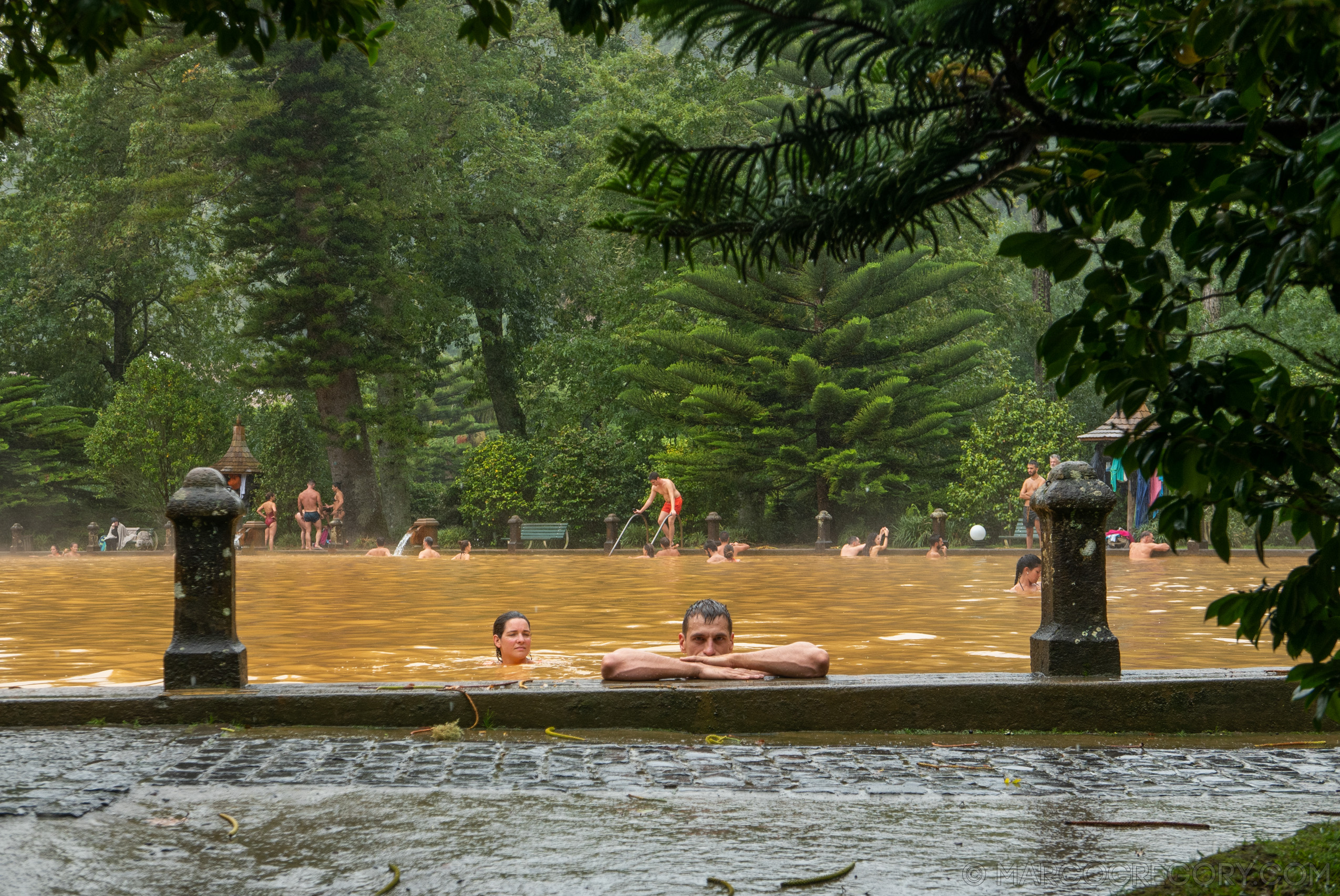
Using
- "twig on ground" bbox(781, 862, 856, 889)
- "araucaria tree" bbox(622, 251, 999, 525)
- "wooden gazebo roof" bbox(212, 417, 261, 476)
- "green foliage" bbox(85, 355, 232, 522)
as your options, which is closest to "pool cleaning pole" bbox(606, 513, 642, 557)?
"araucaria tree" bbox(622, 251, 999, 525)

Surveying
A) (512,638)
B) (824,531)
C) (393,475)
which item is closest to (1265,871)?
(512,638)

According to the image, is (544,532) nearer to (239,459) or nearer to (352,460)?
(352,460)

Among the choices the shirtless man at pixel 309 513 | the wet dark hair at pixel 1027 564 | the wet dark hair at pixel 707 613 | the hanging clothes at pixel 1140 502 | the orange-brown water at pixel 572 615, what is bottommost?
the orange-brown water at pixel 572 615

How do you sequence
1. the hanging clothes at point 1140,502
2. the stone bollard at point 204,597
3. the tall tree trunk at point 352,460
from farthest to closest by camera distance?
the tall tree trunk at point 352,460 → the hanging clothes at point 1140,502 → the stone bollard at point 204,597

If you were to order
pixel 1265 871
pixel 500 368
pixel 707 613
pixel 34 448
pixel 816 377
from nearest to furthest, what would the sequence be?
pixel 1265 871, pixel 707 613, pixel 816 377, pixel 34 448, pixel 500 368

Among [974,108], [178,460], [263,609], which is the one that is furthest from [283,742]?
[178,460]

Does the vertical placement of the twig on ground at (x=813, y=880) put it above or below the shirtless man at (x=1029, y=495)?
below

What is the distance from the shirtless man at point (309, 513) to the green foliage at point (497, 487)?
13.0 feet

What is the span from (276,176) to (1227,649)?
26559 mm

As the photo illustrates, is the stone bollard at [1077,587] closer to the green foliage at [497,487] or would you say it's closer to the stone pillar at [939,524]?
the stone pillar at [939,524]

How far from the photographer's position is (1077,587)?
6.73m

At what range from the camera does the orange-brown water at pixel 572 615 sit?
10109 mm

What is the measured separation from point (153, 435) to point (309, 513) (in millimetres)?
5623

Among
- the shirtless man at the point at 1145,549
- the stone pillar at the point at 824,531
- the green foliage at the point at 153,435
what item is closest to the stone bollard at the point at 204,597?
the shirtless man at the point at 1145,549
